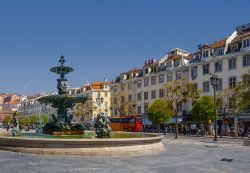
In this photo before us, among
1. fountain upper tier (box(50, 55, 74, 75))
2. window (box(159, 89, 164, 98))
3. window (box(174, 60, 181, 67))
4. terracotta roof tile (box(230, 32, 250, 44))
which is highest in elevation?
terracotta roof tile (box(230, 32, 250, 44))

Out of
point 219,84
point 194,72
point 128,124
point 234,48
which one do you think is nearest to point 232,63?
point 234,48

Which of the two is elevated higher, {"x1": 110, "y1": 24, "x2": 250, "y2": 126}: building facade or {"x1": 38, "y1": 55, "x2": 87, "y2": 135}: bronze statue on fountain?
{"x1": 110, "y1": 24, "x2": 250, "y2": 126}: building facade

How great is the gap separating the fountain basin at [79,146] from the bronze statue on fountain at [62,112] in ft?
27.2

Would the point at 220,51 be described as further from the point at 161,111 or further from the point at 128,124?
the point at 128,124

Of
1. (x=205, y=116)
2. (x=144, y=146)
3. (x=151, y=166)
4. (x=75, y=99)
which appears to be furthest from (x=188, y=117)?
(x=151, y=166)

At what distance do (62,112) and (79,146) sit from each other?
36.5ft

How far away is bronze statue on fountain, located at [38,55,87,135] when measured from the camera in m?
28.1

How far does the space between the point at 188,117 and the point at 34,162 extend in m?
54.1

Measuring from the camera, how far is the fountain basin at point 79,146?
18062 mm

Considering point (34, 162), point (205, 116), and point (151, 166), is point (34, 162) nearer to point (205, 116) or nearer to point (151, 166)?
point (151, 166)

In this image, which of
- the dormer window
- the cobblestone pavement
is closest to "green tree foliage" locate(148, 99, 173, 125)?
the dormer window

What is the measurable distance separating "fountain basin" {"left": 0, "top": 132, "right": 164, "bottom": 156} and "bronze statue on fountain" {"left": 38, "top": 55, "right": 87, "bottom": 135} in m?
8.29

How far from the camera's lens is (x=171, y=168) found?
15.1 metres

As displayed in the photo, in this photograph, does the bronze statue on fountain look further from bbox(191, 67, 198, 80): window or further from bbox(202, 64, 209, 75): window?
bbox(191, 67, 198, 80): window
